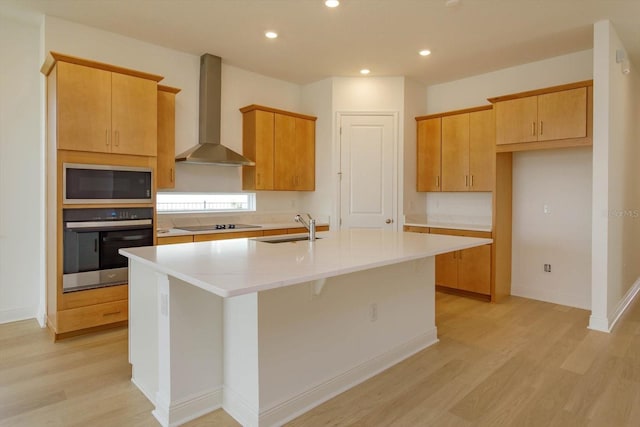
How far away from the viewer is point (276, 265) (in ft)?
6.48

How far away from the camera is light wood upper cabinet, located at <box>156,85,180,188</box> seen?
157 inches

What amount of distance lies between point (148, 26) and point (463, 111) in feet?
11.6

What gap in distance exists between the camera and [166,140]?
13.3ft

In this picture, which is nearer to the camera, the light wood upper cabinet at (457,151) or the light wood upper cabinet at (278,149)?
the light wood upper cabinet at (457,151)

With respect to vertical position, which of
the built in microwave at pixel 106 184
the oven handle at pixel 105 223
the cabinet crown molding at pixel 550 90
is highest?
the cabinet crown molding at pixel 550 90

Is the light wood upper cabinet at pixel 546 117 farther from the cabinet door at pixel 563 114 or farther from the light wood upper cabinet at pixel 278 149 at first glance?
the light wood upper cabinet at pixel 278 149

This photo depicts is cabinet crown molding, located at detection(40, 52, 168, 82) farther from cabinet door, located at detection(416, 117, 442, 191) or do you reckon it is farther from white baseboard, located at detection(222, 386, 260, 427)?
cabinet door, located at detection(416, 117, 442, 191)

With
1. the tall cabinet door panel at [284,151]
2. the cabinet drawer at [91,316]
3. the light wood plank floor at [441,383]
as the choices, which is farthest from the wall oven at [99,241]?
the tall cabinet door panel at [284,151]

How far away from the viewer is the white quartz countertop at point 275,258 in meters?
1.64

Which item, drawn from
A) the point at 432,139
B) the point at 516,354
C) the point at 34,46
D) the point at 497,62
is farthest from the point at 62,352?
the point at 497,62

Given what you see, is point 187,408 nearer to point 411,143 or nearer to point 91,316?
point 91,316

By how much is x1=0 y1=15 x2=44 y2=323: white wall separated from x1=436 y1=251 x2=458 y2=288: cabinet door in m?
4.24

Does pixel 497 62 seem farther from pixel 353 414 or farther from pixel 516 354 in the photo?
pixel 353 414

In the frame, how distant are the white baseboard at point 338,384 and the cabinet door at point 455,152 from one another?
7.64ft
